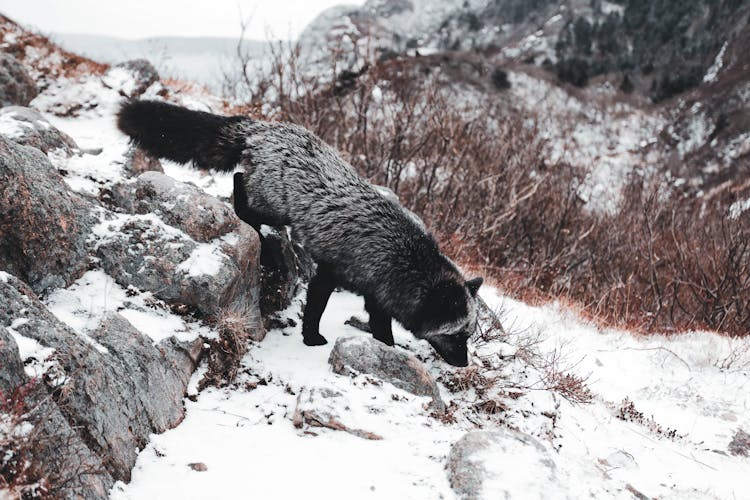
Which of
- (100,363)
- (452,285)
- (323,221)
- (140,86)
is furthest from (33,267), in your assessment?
(140,86)

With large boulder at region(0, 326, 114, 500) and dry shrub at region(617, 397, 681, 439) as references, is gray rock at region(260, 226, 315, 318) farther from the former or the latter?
dry shrub at region(617, 397, 681, 439)

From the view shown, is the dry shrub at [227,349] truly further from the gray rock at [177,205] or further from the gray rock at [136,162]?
the gray rock at [136,162]

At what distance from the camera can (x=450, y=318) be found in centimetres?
455

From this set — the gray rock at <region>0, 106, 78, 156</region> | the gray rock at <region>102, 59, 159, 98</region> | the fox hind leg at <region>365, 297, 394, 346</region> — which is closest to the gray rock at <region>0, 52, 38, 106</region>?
the gray rock at <region>102, 59, 159, 98</region>

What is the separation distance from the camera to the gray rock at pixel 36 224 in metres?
3.12

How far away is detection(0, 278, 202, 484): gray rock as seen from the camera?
95.5 inches

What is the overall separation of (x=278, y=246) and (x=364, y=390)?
2.01m

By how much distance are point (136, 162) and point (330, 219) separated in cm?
247

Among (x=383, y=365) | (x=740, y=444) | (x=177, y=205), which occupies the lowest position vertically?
(x=740, y=444)

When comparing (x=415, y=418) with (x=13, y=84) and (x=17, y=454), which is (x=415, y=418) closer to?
(x=17, y=454)

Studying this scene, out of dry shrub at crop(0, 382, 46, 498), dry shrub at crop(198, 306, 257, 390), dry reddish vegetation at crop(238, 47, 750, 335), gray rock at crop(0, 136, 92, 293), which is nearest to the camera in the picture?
dry shrub at crop(0, 382, 46, 498)

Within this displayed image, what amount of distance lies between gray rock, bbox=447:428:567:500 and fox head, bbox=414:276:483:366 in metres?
1.33

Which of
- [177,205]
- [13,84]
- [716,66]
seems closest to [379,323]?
[177,205]

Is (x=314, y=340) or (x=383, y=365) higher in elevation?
(x=383, y=365)
